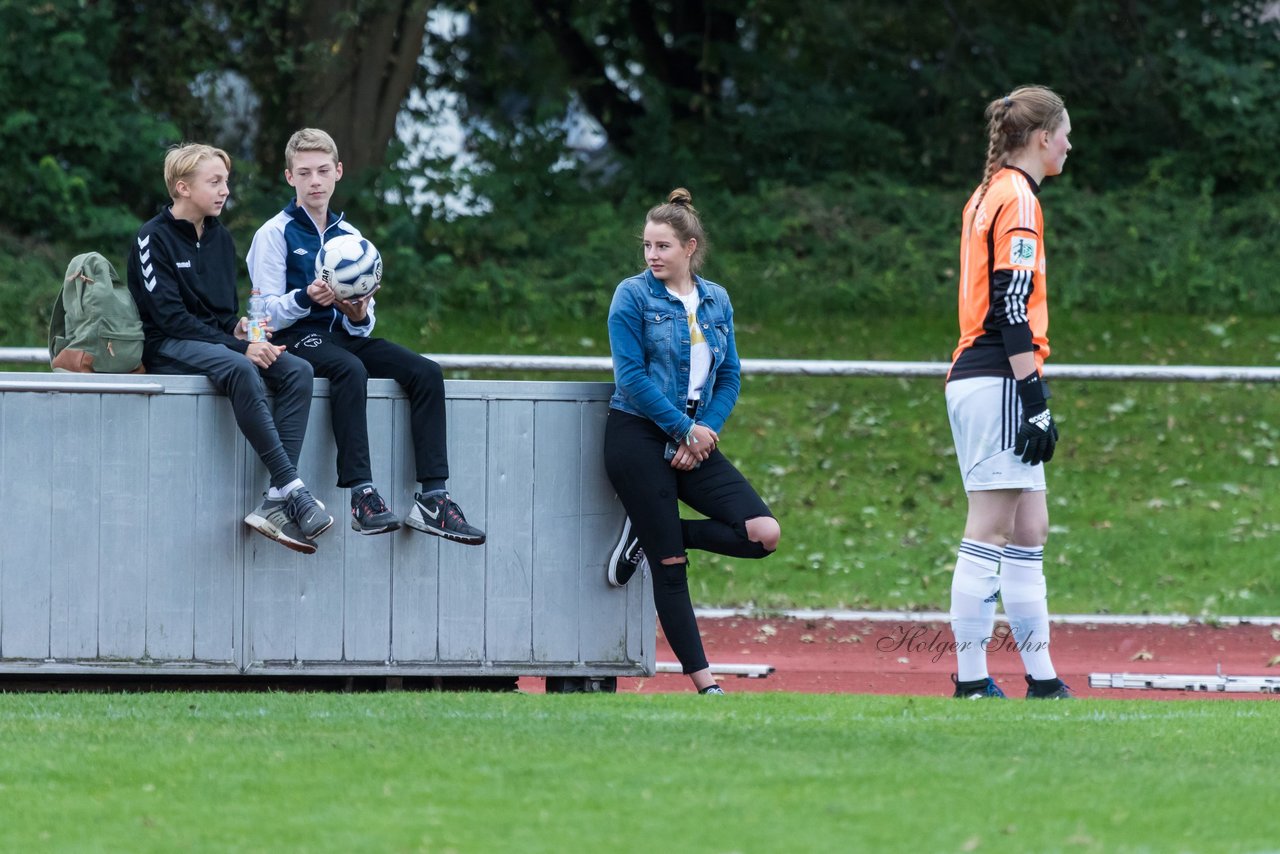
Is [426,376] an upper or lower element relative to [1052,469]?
upper

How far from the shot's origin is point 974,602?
23.9ft

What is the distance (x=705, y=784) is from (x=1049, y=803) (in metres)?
0.96

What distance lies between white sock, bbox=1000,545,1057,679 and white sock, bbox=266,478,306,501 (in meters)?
2.78

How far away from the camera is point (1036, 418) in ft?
22.9

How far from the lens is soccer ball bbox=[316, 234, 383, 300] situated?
7.31 meters

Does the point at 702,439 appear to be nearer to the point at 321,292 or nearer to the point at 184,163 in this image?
the point at 321,292

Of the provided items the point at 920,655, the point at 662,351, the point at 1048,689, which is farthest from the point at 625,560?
the point at 920,655

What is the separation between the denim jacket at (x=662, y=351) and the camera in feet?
24.1

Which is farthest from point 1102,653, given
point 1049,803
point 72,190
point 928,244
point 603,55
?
point 603,55

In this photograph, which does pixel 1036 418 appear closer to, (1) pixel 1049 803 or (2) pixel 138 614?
(1) pixel 1049 803

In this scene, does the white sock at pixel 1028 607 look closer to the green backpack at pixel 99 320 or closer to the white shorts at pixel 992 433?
the white shorts at pixel 992 433

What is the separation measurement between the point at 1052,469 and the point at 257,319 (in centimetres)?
846

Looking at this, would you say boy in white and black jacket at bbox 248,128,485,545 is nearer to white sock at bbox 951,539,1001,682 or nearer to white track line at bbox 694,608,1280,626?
white sock at bbox 951,539,1001,682

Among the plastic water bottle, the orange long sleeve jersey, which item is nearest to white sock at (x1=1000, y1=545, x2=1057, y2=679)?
the orange long sleeve jersey
